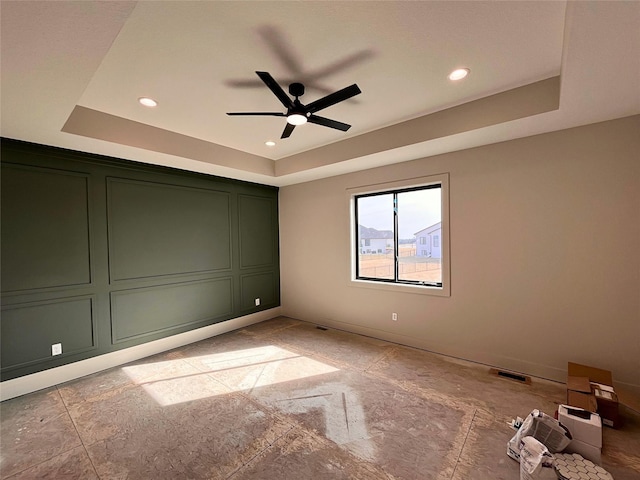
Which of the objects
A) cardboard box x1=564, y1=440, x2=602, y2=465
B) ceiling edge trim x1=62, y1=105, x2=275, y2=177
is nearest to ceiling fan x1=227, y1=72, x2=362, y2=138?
ceiling edge trim x1=62, y1=105, x2=275, y2=177

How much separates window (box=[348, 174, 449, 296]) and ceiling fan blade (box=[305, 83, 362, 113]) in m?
1.90

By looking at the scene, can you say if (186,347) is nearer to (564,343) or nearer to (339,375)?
(339,375)

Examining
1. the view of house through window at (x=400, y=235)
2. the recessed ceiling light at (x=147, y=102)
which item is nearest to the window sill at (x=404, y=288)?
the view of house through window at (x=400, y=235)

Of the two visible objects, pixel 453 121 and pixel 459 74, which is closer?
pixel 459 74

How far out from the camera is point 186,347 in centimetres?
390

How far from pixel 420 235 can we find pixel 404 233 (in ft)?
0.77

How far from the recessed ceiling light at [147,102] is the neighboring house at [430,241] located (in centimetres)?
338

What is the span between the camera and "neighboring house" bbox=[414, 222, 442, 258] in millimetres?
3592

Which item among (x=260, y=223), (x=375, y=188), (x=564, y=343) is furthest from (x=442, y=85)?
(x=260, y=223)

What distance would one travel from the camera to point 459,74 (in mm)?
2234

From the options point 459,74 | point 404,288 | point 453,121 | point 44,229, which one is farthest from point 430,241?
point 44,229

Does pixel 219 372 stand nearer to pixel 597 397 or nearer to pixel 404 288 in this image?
pixel 404 288

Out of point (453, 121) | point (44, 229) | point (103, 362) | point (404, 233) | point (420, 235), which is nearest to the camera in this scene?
point (453, 121)

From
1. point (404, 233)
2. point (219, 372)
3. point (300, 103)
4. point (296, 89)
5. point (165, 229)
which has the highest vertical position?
point (296, 89)
